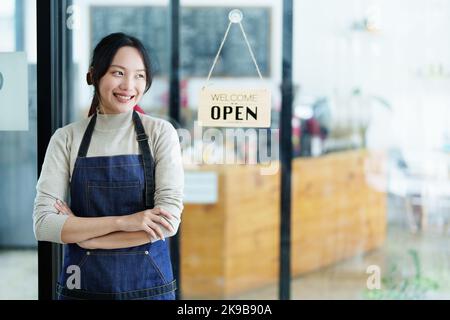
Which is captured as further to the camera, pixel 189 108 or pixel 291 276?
pixel 291 276

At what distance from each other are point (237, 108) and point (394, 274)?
1.62 metres

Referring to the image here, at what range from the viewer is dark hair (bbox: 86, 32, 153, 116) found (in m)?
2.63

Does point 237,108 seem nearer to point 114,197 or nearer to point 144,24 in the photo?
point 114,197

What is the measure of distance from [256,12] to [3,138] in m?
→ 1.49

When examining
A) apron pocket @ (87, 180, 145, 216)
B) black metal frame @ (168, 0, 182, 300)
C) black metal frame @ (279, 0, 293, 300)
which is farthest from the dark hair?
black metal frame @ (279, 0, 293, 300)

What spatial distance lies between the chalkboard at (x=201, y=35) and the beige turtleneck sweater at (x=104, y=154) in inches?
39.5

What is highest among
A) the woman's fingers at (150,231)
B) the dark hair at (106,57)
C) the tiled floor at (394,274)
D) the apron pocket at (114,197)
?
the dark hair at (106,57)

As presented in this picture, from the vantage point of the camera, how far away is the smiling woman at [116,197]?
2.50 m

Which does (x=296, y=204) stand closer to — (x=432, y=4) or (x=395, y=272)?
(x=395, y=272)

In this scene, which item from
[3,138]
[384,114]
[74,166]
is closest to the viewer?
[74,166]

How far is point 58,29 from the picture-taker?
2871 mm

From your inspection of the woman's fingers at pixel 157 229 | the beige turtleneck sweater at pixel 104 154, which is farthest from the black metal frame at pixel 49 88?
the woman's fingers at pixel 157 229

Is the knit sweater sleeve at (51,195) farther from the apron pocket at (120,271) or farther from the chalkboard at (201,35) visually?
the chalkboard at (201,35)
